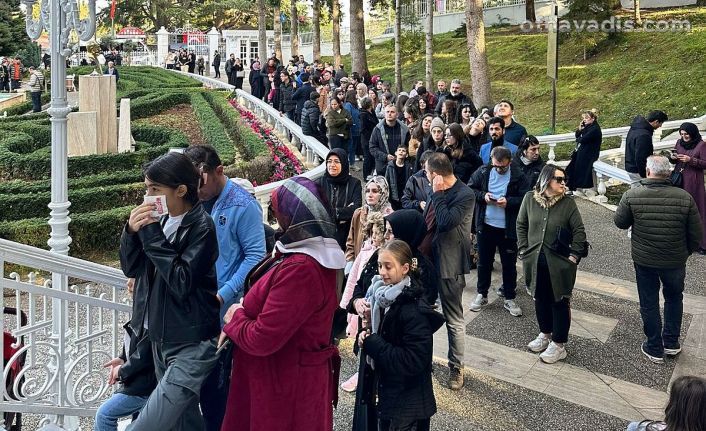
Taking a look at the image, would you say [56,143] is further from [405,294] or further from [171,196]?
[405,294]

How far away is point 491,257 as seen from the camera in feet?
22.6

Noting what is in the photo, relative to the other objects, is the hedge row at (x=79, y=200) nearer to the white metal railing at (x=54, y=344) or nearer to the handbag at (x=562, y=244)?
the white metal railing at (x=54, y=344)

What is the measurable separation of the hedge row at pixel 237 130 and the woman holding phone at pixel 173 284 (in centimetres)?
848

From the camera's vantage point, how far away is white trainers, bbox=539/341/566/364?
5633mm

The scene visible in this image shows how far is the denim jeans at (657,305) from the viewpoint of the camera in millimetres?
5715

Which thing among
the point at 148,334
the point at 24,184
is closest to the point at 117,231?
the point at 24,184

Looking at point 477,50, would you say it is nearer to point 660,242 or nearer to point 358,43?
point 358,43

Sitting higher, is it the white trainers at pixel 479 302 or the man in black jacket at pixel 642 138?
the man in black jacket at pixel 642 138

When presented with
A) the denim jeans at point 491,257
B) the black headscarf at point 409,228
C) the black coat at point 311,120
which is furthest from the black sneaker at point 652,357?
the black coat at point 311,120

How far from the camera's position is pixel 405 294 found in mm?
3695

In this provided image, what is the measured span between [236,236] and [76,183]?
24.1 feet

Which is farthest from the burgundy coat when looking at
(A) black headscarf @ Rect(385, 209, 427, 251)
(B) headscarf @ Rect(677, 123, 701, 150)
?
(B) headscarf @ Rect(677, 123, 701, 150)

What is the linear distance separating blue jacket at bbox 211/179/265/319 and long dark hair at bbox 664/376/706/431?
2351 mm

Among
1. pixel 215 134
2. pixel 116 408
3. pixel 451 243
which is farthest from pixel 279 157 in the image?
pixel 116 408
